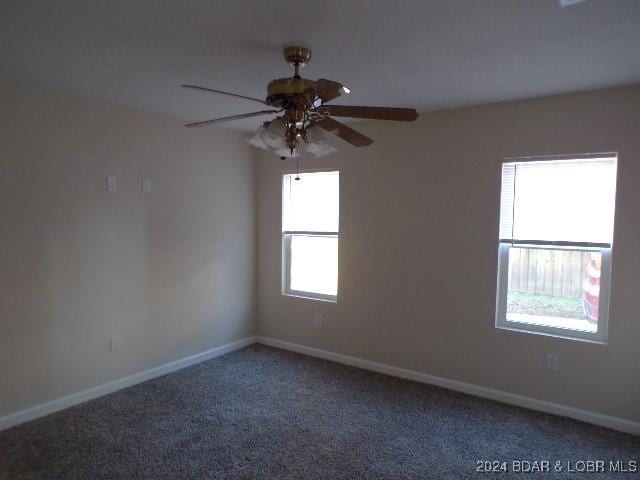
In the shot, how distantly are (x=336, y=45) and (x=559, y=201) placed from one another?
6.74ft

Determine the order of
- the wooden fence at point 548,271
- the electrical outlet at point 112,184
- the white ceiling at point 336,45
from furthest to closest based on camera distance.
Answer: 1. the electrical outlet at point 112,184
2. the wooden fence at point 548,271
3. the white ceiling at point 336,45

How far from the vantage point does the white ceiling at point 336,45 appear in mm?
1784

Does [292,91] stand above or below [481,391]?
above

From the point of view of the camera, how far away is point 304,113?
6.63 feet

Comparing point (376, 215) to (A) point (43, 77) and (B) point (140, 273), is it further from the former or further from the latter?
(A) point (43, 77)

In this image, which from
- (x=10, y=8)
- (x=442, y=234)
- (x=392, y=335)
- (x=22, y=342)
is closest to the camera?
(x=10, y=8)

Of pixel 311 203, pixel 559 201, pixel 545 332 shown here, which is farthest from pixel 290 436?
pixel 559 201

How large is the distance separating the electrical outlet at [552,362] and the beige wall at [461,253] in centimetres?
3

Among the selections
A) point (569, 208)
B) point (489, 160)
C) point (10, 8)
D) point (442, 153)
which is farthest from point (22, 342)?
point (569, 208)

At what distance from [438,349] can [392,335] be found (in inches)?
17.3

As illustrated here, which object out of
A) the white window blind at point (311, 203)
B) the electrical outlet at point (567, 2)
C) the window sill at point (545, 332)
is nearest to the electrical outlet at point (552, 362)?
the window sill at point (545, 332)

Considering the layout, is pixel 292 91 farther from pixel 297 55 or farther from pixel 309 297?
pixel 309 297

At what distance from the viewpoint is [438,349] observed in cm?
356

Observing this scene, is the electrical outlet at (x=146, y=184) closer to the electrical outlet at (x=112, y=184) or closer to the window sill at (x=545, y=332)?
the electrical outlet at (x=112, y=184)
